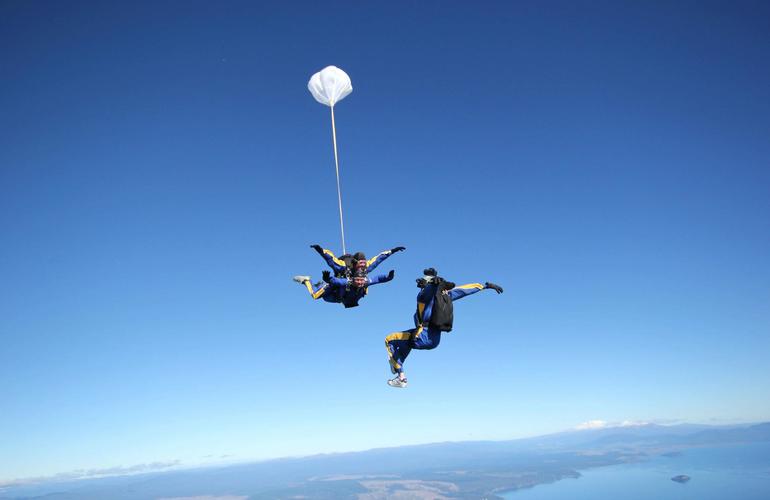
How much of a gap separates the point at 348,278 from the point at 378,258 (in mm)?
843

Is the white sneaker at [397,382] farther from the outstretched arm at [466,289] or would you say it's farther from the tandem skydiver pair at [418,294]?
the outstretched arm at [466,289]

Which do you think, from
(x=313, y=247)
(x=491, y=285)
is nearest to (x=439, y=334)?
(x=491, y=285)

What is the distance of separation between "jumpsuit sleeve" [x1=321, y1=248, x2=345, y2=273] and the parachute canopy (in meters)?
3.39

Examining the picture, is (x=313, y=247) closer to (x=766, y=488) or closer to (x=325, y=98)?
(x=325, y=98)

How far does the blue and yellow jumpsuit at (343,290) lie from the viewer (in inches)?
348

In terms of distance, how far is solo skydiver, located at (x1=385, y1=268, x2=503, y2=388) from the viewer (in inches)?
326

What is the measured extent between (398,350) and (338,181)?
12.9 ft

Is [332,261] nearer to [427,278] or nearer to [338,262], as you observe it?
[338,262]

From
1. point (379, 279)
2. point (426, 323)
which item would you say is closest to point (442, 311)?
point (426, 323)

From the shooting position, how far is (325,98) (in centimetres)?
928

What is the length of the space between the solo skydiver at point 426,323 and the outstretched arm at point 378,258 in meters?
1.11

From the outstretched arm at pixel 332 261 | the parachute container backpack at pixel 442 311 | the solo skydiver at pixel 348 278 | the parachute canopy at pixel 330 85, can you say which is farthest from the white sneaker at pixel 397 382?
the parachute canopy at pixel 330 85

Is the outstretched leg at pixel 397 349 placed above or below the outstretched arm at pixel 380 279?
below

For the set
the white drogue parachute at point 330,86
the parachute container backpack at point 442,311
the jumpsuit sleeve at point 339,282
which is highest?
the white drogue parachute at point 330,86
